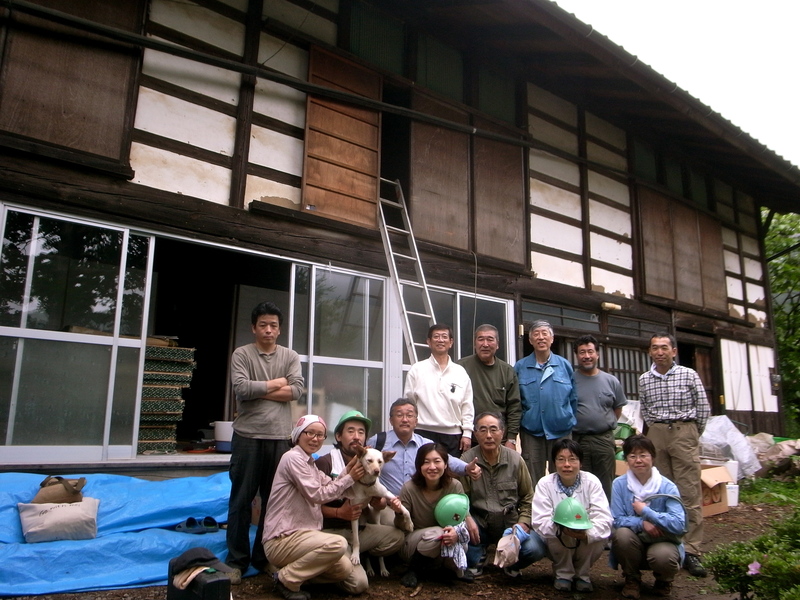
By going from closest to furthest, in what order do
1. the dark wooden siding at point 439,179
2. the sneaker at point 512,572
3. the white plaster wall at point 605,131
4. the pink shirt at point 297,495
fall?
the pink shirt at point 297,495 < the sneaker at point 512,572 < the dark wooden siding at point 439,179 < the white plaster wall at point 605,131

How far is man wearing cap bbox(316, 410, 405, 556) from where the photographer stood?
367cm

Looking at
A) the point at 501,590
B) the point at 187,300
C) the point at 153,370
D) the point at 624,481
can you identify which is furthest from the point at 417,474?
the point at 187,300

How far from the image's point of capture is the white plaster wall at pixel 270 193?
5746 mm

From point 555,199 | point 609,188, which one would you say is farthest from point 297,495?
point 609,188

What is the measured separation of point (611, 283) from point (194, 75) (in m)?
6.38

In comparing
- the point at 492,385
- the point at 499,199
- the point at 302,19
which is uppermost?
the point at 302,19

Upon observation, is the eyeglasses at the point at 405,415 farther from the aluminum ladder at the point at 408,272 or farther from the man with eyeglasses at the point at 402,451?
the aluminum ladder at the point at 408,272

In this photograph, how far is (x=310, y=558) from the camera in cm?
331

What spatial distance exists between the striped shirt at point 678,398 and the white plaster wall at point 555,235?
3612 millimetres

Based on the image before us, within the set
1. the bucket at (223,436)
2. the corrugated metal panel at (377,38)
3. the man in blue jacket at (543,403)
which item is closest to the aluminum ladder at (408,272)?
the corrugated metal panel at (377,38)

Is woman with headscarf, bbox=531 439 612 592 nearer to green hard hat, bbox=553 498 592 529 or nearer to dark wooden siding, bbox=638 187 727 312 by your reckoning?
green hard hat, bbox=553 498 592 529

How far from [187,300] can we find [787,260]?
44.5 ft

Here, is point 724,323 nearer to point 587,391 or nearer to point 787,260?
point 787,260

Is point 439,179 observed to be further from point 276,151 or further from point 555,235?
point 555,235
